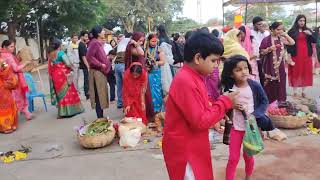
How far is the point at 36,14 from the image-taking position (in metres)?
21.9

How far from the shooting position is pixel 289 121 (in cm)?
594

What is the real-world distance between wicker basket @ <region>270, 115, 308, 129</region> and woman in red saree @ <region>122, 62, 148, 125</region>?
206 cm

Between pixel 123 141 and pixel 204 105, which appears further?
pixel 123 141

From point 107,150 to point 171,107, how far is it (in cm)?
344

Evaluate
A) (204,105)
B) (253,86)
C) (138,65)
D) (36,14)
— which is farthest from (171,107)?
(36,14)

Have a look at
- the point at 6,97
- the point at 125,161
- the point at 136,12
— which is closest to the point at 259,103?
the point at 125,161

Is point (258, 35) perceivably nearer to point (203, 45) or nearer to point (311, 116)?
point (311, 116)

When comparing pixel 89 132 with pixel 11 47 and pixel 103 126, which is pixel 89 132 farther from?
pixel 11 47

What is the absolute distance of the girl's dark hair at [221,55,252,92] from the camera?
131 inches

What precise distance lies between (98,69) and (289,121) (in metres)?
3.23

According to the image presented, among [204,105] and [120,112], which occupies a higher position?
[204,105]

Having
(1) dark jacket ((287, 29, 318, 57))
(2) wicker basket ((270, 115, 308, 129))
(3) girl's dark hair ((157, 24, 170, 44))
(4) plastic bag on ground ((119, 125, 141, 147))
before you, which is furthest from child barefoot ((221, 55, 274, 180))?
(1) dark jacket ((287, 29, 318, 57))

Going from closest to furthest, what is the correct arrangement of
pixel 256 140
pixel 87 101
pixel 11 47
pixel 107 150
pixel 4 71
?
pixel 256 140 < pixel 107 150 < pixel 4 71 < pixel 11 47 < pixel 87 101

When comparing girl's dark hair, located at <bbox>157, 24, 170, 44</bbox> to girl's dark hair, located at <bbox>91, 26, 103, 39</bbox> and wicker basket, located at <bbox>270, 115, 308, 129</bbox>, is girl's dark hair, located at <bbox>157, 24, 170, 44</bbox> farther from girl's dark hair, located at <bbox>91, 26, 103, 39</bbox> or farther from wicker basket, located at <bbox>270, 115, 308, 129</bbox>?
wicker basket, located at <bbox>270, 115, 308, 129</bbox>
